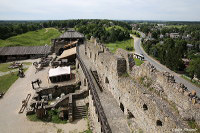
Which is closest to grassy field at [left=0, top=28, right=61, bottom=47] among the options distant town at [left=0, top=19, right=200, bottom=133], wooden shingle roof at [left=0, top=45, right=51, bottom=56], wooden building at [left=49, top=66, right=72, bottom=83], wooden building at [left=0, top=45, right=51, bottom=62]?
wooden shingle roof at [left=0, top=45, right=51, bottom=56]

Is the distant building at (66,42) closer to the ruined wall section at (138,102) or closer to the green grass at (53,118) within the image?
the green grass at (53,118)

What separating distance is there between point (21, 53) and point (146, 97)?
38047 mm

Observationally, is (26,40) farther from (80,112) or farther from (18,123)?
(80,112)

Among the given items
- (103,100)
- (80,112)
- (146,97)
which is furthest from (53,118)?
(146,97)

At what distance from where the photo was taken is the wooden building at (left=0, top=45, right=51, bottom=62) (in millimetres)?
36844

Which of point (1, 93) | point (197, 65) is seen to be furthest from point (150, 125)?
point (197, 65)

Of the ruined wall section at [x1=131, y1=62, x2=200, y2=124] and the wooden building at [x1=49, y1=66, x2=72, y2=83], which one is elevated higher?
the ruined wall section at [x1=131, y1=62, x2=200, y2=124]

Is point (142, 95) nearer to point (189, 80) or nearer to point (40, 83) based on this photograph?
point (40, 83)

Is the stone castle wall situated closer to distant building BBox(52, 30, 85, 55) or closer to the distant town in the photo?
the distant town

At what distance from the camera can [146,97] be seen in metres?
6.93

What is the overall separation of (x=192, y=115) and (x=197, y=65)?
28204 millimetres

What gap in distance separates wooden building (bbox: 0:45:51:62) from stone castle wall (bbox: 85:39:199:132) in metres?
30.5

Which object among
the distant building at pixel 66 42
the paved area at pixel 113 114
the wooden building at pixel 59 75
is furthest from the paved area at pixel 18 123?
the distant building at pixel 66 42

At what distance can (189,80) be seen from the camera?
31.2 metres
